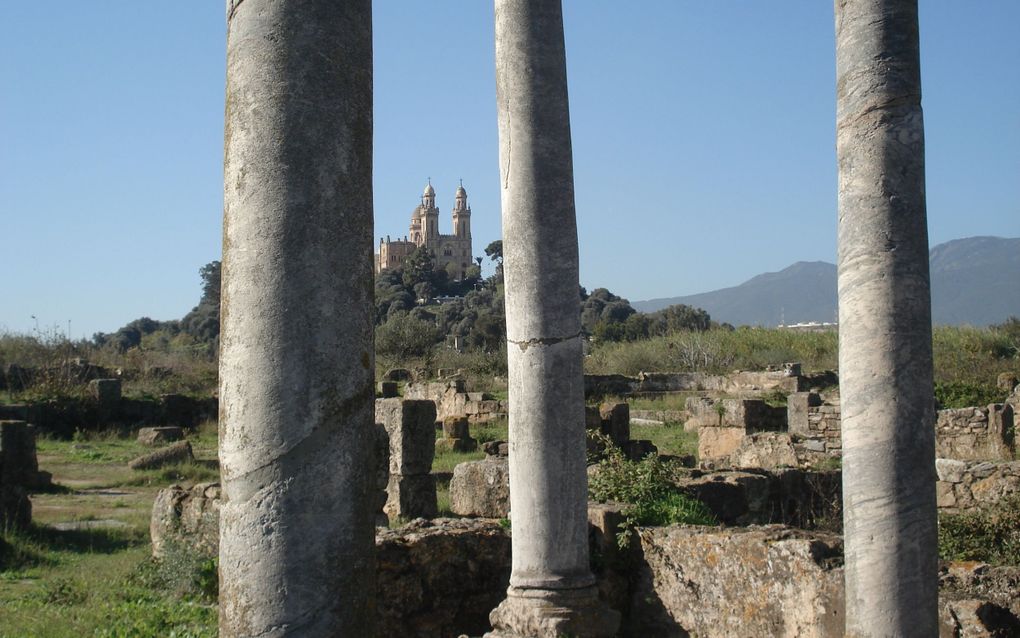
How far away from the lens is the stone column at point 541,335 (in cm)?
644

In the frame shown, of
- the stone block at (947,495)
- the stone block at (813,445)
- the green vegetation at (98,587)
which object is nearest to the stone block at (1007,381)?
the stone block at (813,445)

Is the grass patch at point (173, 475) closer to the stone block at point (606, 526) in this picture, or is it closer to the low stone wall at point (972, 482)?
the stone block at point (606, 526)

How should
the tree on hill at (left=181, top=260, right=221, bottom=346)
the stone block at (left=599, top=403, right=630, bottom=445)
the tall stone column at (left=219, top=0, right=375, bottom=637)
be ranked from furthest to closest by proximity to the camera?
the tree on hill at (left=181, top=260, right=221, bottom=346)
the stone block at (left=599, top=403, right=630, bottom=445)
the tall stone column at (left=219, top=0, right=375, bottom=637)

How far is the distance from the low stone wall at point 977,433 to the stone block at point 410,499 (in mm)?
8895

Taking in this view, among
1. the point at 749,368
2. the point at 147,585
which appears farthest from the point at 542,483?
the point at 749,368

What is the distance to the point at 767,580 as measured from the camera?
6.62 m

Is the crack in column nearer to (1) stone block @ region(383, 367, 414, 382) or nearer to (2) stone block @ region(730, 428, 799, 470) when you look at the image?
(2) stone block @ region(730, 428, 799, 470)

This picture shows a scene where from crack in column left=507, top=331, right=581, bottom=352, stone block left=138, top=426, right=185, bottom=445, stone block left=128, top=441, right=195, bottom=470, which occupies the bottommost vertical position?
stone block left=128, top=441, right=195, bottom=470

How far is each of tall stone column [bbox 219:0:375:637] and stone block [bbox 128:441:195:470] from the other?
13.6m

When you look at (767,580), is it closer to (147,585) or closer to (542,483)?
(542,483)

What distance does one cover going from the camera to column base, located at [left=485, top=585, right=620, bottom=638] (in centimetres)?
621

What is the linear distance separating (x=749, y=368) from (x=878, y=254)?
3617cm

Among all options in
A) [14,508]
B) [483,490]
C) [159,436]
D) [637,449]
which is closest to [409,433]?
[483,490]

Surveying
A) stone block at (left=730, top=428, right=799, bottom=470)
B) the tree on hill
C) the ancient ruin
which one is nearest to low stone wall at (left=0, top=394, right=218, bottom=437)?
stone block at (left=730, top=428, right=799, bottom=470)
